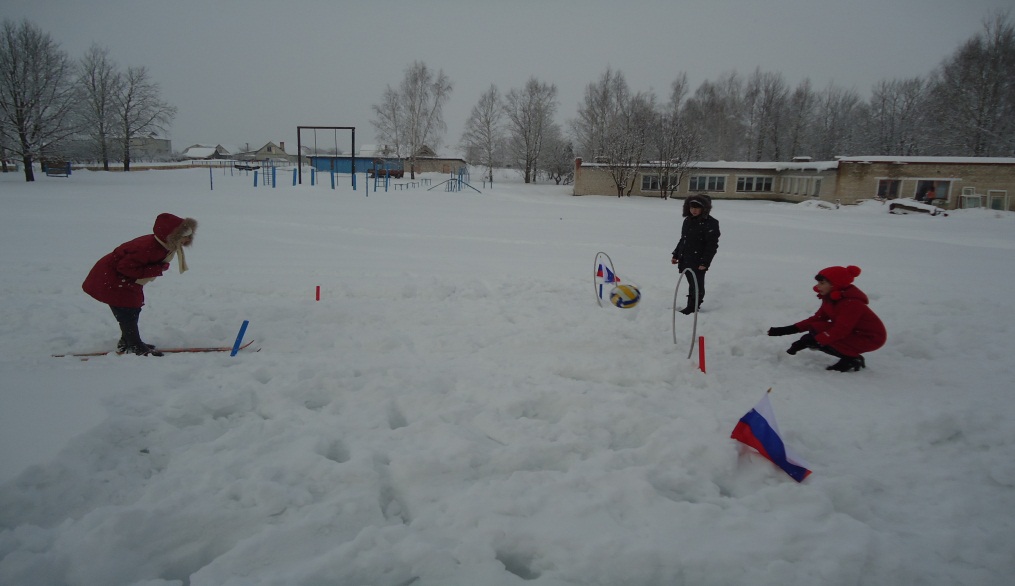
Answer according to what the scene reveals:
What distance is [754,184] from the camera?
4366cm

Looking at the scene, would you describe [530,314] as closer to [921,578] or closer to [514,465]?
[514,465]

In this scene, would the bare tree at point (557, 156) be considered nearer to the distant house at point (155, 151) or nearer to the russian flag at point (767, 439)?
the russian flag at point (767, 439)

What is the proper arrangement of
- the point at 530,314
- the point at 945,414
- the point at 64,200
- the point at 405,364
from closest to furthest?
the point at 945,414 < the point at 405,364 < the point at 530,314 < the point at 64,200

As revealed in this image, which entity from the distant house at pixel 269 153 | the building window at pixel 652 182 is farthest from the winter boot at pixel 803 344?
the distant house at pixel 269 153

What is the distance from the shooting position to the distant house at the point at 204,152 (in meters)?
102

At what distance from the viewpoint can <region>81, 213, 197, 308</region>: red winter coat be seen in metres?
5.23

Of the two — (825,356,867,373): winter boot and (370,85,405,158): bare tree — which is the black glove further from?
(370,85,405,158): bare tree

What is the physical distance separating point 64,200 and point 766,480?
1128 inches

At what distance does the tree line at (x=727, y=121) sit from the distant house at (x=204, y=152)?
6089 cm

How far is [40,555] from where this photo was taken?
245 centimetres

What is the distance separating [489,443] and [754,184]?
46456 mm

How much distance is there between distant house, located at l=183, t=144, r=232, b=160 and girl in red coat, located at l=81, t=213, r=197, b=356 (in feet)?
367

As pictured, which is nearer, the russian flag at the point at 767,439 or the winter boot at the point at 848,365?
the russian flag at the point at 767,439

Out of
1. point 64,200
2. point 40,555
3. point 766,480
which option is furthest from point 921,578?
point 64,200
